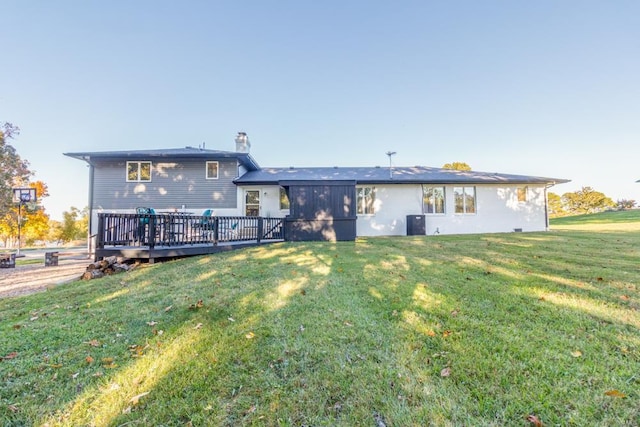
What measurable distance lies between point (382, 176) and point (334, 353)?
42.7 ft

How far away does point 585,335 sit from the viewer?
96.7 inches

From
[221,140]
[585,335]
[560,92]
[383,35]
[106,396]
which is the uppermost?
[383,35]

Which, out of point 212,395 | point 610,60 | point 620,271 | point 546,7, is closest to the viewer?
point 212,395

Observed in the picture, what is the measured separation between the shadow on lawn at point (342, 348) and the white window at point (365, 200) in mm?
9142

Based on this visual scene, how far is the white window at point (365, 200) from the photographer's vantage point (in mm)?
13797

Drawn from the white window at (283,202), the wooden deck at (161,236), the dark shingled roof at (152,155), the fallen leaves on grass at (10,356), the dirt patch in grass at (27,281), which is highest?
the dark shingled roof at (152,155)

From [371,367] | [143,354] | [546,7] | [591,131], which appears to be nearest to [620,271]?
[371,367]

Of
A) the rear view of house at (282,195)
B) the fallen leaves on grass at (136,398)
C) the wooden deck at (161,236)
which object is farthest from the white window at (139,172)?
the fallen leaves on grass at (136,398)

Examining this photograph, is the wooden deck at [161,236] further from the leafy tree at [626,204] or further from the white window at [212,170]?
the leafy tree at [626,204]

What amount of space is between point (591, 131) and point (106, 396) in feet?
88.8

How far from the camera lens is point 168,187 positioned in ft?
45.7

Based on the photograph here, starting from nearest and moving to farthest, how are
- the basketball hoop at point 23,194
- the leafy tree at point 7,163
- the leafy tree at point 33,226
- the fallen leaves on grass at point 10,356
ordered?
the fallen leaves on grass at point 10,356 < the basketball hoop at point 23,194 < the leafy tree at point 7,163 < the leafy tree at point 33,226

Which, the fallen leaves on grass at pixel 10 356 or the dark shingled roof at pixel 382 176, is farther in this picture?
the dark shingled roof at pixel 382 176

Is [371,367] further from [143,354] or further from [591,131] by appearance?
[591,131]
